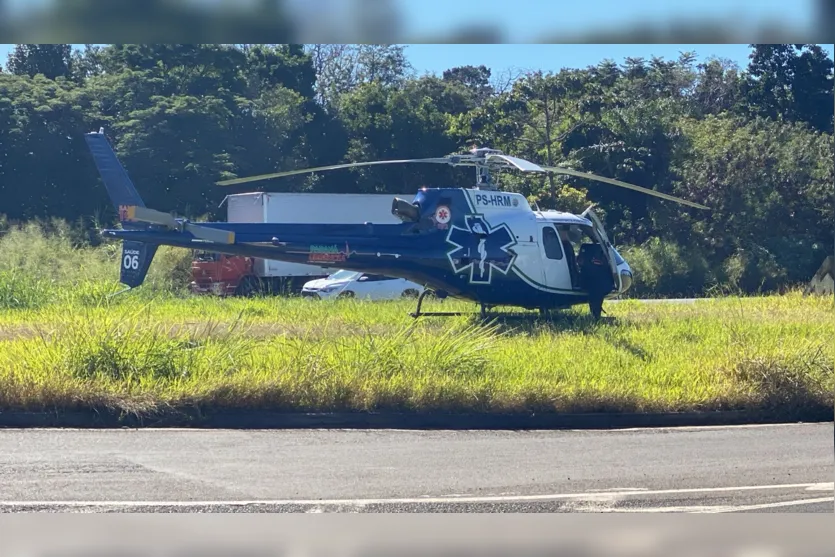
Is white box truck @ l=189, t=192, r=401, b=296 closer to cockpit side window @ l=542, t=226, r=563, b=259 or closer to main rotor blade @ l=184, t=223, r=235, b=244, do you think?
main rotor blade @ l=184, t=223, r=235, b=244

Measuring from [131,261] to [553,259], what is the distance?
23.9 ft

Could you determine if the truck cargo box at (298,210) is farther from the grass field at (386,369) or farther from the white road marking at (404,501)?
the white road marking at (404,501)

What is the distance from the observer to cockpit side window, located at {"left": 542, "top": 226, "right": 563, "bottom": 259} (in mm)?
16844

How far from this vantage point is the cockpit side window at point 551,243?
16.8 m

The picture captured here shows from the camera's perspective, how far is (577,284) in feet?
56.4

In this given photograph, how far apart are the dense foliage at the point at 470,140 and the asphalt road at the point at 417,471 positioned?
2621 cm

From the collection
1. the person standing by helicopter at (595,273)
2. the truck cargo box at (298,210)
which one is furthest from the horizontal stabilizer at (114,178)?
the truck cargo box at (298,210)

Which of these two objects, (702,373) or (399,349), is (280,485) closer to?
(399,349)

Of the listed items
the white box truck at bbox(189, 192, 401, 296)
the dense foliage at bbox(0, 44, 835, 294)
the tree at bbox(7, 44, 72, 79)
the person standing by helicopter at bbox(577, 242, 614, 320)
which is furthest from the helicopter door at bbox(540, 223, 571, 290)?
the tree at bbox(7, 44, 72, 79)

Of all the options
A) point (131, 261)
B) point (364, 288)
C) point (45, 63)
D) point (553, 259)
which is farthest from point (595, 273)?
point (45, 63)

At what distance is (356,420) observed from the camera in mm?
9664

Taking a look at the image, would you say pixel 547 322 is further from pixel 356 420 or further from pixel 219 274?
pixel 219 274
